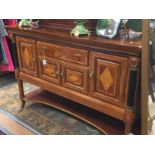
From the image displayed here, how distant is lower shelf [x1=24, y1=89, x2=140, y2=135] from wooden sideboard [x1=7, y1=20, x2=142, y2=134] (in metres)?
0.06

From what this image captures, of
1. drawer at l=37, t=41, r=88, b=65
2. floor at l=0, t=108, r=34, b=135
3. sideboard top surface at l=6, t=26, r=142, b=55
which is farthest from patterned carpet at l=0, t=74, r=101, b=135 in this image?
sideboard top surface at l=6, t=26, r=142, b=55

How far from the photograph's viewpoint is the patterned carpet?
1825mm

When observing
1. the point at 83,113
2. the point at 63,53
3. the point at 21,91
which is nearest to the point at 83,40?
the point at 63,53

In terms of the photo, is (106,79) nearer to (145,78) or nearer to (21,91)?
(145,78)

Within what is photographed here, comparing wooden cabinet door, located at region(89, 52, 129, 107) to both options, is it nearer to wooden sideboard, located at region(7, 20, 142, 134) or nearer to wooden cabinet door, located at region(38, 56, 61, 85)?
wooden sideboard, located at region(7, 20, 142, 134)

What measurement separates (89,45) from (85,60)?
119mm

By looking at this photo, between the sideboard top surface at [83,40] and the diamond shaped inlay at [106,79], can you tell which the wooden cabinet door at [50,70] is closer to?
the sideboard top surface at [83,40]

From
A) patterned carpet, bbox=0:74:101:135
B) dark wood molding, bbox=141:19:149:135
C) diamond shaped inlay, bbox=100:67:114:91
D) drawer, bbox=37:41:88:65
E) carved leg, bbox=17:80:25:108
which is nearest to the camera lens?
dark wood molding, bbox=141:19:149:135

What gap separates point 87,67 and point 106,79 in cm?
16

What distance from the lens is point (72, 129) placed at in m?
1.84

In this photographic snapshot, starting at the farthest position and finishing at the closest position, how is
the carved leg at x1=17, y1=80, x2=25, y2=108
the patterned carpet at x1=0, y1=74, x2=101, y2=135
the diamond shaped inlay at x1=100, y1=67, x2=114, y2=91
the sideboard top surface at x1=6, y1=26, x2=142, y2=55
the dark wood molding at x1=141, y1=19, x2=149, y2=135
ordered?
the carved leg at x1=17, y1=80, x2=25, y2=108
the patterned carpet at x1=0, y1=74, x2=101, y2=135
the diamond shaped inlay at x1=100, y1=67, x2=114, y2=91
the sideboard top surface at x1=6, y1=26, x2=142, y2=55
the dark wood molding at x1=141, y1=19, x2=149, y2=135

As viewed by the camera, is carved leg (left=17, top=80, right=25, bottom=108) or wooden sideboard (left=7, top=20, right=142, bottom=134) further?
carved leg (left=17, top=80, right=25, bottom=108)

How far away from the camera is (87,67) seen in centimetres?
153
